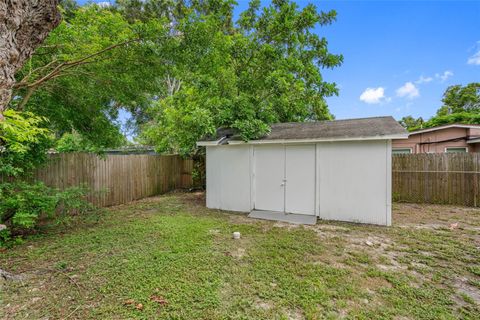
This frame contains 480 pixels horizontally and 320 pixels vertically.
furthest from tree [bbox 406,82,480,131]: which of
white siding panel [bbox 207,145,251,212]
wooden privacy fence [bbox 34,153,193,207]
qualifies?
wooden privacy fence [bbox 34,153,193,207]

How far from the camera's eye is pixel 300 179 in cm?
605

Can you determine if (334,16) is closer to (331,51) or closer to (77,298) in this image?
(331,51)

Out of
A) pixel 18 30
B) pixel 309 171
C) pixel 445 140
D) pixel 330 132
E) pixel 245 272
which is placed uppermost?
pixel 18 30

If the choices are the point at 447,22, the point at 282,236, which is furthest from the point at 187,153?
the point at 447,22

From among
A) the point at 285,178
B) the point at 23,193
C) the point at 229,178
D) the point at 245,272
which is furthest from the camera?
the point at 229,178

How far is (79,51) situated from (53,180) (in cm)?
343

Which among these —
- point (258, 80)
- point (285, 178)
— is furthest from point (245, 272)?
point (258, 80)

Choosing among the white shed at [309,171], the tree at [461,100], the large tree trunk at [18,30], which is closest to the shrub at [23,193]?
the large tree trunk at [18,30]

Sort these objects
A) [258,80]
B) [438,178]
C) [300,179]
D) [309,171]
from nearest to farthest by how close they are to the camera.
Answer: [309,171] → [300,179] → [438,178] → [258,80]

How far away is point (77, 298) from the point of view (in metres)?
2.51

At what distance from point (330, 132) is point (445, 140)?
865 centimetres

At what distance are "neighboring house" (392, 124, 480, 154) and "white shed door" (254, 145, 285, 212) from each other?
7668 millimetres

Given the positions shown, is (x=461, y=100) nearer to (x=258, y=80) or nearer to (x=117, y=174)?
(x=258, y=80)

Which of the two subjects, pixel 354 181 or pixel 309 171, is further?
pixel 309 171
